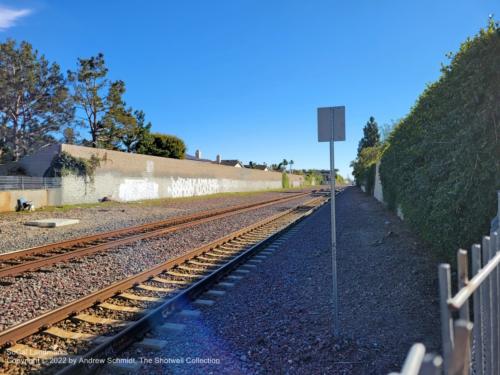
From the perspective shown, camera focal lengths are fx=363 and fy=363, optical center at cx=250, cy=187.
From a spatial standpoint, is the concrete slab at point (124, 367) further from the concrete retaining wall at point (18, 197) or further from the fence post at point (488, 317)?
the concrete retaining wall at point (18, 197)

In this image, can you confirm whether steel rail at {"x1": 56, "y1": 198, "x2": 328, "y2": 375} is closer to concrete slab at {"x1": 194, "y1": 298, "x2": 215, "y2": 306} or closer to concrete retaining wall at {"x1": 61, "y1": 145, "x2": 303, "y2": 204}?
concrete slab at {"x1": 194, "y1": 298, "x2": 215, "y2": 306}

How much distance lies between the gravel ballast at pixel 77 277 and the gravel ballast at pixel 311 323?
229cm

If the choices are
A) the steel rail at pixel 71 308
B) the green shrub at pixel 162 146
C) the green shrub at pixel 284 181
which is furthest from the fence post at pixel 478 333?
the green shrub at pixel 284 181

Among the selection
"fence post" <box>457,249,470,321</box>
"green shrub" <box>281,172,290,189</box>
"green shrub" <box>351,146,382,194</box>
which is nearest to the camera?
"fence post" <box>457,249,470,321</box>

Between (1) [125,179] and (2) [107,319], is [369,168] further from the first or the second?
(2) [107,319]

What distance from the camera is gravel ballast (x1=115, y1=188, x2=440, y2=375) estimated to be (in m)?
4.07

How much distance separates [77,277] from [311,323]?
483cm

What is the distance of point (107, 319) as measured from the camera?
5.18 metres

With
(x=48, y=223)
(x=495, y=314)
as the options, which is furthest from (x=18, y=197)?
(x=495, y=314)

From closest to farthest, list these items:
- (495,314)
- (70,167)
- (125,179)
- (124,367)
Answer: (495,314)
(124,367)
(70,167)
(125,179)

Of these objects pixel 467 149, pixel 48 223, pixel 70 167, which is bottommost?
pixel 48 223

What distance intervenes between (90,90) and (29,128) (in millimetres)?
9121

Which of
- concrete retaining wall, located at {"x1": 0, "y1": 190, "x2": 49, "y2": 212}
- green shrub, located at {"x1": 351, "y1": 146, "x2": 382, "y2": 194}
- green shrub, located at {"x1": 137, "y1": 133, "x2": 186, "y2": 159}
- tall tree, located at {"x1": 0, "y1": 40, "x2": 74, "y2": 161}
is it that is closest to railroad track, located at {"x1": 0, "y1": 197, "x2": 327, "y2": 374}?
concrete retaining wall, located at {"x1": 0, "y1": 190, "x2": 49, "y2": 212}

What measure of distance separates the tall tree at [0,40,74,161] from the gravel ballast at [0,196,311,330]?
3682 centimetres
